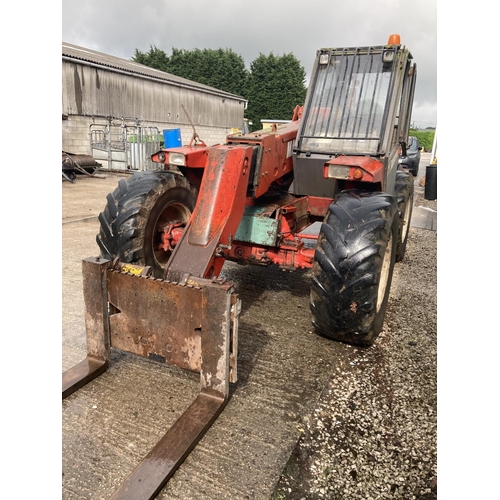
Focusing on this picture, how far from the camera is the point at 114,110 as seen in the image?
763 inches

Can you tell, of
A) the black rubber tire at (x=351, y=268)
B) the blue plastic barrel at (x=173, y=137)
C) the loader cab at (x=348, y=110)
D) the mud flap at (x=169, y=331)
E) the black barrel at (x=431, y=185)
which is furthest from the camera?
the blue plastic barrel at (x=173, y=137)

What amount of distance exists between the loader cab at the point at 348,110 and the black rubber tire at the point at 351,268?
2.95ft

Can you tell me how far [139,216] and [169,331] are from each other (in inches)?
53.0

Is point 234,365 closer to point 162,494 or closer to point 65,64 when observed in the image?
point 162,494

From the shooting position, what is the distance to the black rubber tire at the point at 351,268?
10.0 ft

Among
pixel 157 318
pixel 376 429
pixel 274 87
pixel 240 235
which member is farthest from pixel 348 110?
pixel 274 87

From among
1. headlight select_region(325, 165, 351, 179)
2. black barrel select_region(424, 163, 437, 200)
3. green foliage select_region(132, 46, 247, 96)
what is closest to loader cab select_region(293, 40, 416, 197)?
headlight select_region(325, 165, 351, 179)

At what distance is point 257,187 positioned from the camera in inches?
146

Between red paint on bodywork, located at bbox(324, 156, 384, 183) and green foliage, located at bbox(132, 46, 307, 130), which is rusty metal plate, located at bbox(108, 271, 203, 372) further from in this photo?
green foliage, located at bbox(132, 46, 307, 130)

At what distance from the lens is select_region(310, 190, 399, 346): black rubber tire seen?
3.06 m

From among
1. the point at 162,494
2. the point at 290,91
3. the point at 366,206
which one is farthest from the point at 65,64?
the point at 290,91

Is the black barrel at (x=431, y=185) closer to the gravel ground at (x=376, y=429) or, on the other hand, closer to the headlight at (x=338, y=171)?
the gravel ground at (x=376, y=429)

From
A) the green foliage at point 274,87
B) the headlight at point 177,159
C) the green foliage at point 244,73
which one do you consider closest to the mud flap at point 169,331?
the headlight at point 177,159

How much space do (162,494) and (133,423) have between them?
57cm
